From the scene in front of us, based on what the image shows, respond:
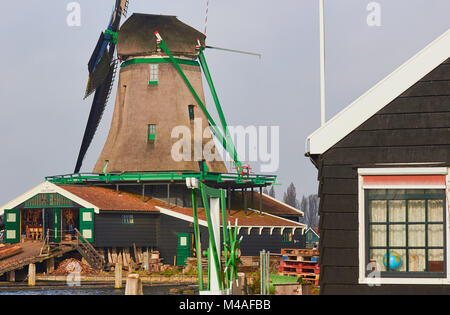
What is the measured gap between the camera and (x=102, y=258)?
46688mm

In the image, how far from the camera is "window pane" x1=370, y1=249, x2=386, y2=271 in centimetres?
1382

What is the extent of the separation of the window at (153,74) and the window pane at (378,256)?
39985 millimetres

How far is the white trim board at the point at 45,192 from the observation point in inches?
1825

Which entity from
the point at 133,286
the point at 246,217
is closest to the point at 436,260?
the point at 133,286

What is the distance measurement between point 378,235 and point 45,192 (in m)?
35.7

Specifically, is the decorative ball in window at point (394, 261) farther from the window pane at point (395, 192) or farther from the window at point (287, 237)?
the window at point (287, 237)

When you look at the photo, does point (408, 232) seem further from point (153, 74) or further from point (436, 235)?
point (153, 74)

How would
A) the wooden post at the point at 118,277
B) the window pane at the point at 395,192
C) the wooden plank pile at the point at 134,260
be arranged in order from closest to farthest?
1. the window pane at the point at 395,192
2. the wooden post at the point at 118,277
3. the wooden plank pile at the point at 134,260

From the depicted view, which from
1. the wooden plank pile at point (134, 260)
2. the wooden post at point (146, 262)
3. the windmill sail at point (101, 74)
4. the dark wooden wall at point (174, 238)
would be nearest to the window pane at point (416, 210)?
the wooden plank pile at point (134, 260)

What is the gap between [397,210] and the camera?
1395 cm

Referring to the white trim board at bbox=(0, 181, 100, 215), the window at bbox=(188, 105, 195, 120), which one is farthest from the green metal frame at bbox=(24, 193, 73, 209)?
the window at bbox=(188, 105, 195, 120)

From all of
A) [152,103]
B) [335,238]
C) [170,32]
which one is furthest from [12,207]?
[335,238]
